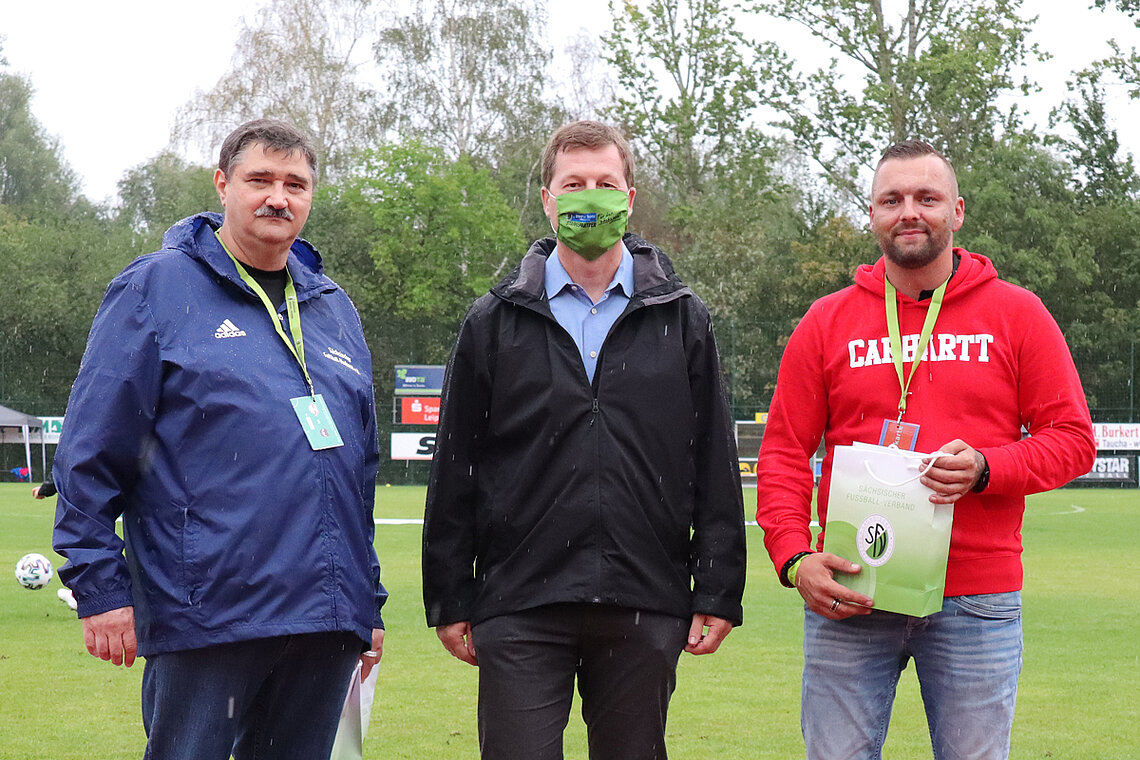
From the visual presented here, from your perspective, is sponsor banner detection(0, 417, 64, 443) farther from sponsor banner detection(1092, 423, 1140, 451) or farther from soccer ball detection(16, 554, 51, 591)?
sponsor banner detection(1092, 423, 1140, 451)

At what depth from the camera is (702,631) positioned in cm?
358

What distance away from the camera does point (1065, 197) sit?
39469 mm

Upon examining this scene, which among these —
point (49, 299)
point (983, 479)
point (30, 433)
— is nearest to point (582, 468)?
point (983, 479)

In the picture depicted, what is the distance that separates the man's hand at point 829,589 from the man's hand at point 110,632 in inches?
69.2

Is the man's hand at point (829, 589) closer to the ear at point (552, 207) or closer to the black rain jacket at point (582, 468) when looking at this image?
the black rain jacket at point (582, 468)

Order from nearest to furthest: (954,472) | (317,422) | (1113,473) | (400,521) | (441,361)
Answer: (954,472), (317,422), (400,521), (1113,473), (441,361)

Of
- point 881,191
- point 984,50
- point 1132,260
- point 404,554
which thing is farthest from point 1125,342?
point 881,191

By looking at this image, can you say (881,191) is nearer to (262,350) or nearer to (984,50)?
(262,350)

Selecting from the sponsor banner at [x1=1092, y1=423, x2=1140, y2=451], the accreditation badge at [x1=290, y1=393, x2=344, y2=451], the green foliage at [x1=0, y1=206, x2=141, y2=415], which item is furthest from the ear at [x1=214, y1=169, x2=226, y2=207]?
the green foliage at [x1=0, y1=206, x2=141, y2=415]

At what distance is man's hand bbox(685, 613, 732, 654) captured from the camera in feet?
11.7

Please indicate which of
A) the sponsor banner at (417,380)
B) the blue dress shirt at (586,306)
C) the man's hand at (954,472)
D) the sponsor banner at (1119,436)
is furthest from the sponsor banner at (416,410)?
the man's hand at (954,472)

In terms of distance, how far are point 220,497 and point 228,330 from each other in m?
0.45

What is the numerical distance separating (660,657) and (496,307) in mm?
1039

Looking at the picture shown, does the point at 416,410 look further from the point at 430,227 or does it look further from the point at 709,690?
the point at 709,690
